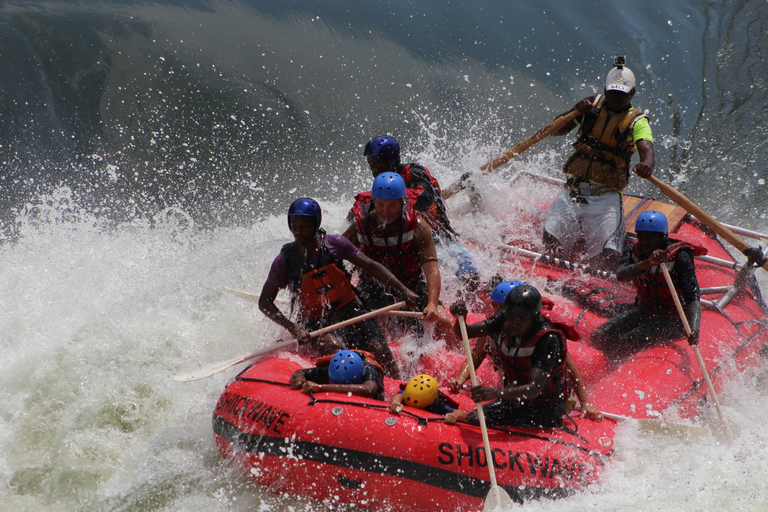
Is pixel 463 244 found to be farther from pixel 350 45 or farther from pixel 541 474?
pixel 350 45

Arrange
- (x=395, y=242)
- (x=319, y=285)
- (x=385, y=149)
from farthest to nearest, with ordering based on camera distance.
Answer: (x=385, y=149) < (x=395, y=242) < (x=319, y=285)

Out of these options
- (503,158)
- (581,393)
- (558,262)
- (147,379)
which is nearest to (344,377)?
(581,393)

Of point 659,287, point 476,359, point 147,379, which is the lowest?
point 147,379

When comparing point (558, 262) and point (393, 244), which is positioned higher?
point (558, 262)

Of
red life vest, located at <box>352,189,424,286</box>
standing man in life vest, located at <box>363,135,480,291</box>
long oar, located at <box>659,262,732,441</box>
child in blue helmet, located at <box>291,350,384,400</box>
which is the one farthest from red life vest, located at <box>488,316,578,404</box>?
standing man in life vest, located at <box>363,135,480,291</box>

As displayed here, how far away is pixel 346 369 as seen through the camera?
3.71 metres

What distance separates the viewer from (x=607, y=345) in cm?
466

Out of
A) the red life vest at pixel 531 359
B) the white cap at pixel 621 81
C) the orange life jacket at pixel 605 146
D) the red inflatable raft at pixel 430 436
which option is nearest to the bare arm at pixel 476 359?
the red inflatable raft at pixel 430 436

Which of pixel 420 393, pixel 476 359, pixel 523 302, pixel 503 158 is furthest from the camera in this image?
pixel 503 158

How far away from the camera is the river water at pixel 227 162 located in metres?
4.20

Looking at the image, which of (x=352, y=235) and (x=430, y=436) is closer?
(x=430, y=436)

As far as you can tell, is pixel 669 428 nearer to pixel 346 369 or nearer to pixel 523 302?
pixel 523 302

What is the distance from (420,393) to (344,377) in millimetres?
485

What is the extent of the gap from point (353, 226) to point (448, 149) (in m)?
5.28
